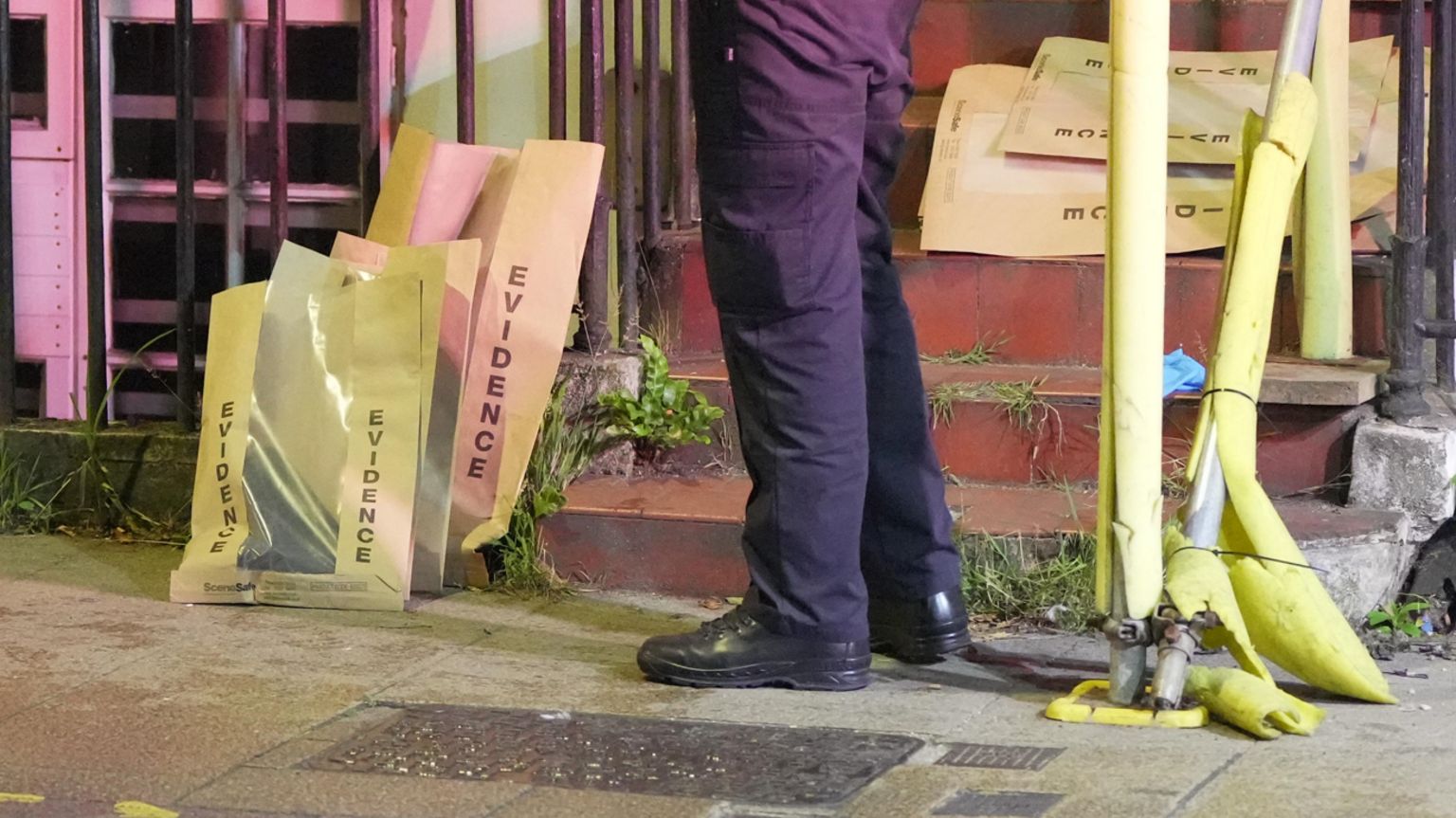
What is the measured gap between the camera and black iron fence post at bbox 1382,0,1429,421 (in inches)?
125

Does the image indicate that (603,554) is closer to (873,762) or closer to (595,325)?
(595,325)

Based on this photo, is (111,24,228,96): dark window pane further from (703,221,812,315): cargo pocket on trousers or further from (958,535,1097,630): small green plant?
(958,535,1097,630): small green plant

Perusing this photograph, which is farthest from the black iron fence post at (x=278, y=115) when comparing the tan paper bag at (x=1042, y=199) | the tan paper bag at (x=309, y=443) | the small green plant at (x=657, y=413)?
the tan paper bag at (x=1042, y=199)

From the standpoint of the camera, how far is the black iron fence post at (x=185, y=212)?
3.70 meters

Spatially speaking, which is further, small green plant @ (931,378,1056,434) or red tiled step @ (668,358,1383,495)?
small green plant @ (931,378,1056,434)

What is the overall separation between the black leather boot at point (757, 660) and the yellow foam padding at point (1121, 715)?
0.30m

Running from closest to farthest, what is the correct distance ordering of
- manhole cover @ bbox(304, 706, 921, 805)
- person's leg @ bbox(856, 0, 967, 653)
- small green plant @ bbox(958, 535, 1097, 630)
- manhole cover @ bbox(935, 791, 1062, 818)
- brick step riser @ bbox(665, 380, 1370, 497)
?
manhole cover @ bbox(935, 791, 1062, 818) < manhole cover @ bbox(304, 706, 921, 805) < person's leg @ bbox(856, 0, 967, 653) < small green plant @ bbox(958, 535, 1097, 630) < brick step riser @ bbox(665, 380, 1370, 497)

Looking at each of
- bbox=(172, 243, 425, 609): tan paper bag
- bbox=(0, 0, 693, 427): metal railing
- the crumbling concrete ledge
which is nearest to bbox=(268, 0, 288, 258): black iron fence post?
bbox=(0, 0, 693, 427): metal railing

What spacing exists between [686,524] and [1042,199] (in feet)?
3.60

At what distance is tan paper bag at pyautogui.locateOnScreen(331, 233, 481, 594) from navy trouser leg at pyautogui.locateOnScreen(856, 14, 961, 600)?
0.77 meters

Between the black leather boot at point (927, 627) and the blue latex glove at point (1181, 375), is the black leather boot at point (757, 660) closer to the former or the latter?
the black leather boot at point (927, 627)

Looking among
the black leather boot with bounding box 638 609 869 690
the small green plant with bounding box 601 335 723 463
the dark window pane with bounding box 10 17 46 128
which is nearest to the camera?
the black leather boot with bounding box 638 609 869 690

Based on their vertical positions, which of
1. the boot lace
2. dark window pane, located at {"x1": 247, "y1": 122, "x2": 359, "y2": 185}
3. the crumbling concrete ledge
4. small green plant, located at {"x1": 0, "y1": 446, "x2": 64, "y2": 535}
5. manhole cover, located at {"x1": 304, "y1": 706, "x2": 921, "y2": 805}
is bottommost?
manhole cover, located at {"x1": 304, "y1": 706, "x2": 921, "y2": 805}

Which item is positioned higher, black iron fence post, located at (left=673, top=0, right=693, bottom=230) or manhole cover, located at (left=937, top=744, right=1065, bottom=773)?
black iron fence post, located at (left=673, top=0, right=693, bottom=230)
